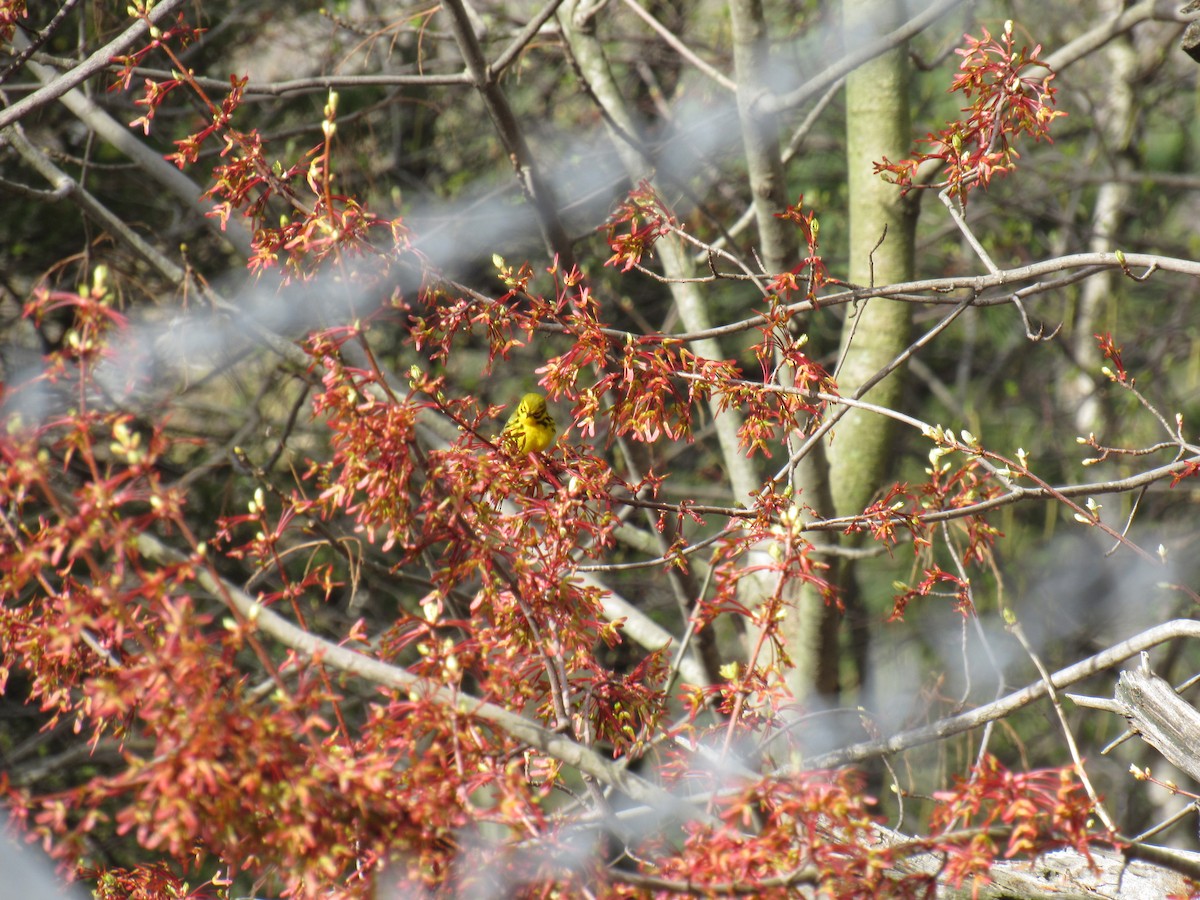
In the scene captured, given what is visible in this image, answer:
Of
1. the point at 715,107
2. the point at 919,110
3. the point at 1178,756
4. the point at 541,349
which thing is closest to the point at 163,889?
the point at 1178,756

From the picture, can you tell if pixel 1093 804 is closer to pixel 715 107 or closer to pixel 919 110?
pixel 715 107

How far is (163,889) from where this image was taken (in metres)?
1.51

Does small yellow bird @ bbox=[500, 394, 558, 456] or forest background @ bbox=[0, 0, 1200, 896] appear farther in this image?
small yellow bird @ bbox=[500, 394, 558, 456]

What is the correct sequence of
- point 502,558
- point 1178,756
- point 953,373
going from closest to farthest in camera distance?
point 502,558
point 1178,756
point 953,373

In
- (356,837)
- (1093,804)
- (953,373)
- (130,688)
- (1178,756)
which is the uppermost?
(130,688)

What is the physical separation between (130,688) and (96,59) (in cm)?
122

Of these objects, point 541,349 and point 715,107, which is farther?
point 541,349

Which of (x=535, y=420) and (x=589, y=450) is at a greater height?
(x=589, y=450)

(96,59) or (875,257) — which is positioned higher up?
(96,59)

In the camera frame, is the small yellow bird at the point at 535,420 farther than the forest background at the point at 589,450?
Yes

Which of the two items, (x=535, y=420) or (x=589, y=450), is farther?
(x=535, y=420)

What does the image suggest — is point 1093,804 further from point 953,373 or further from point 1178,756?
point 953,373

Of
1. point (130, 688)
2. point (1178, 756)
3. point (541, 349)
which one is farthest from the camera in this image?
point (541, 349)

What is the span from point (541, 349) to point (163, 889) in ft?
11.9
